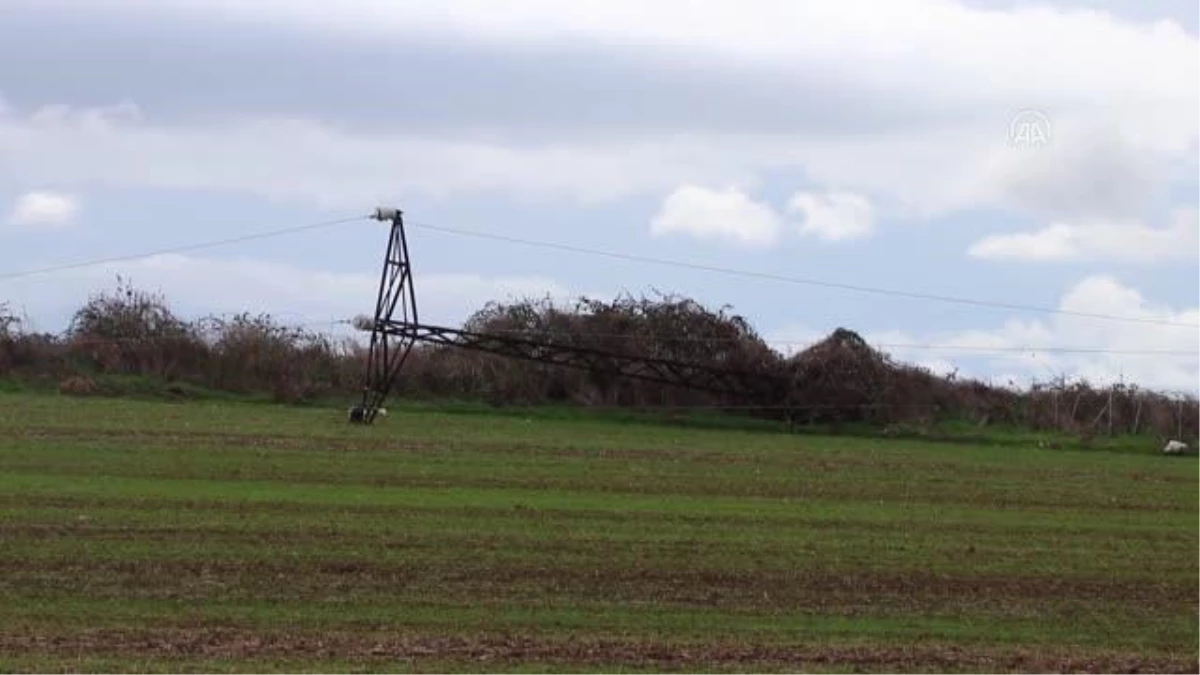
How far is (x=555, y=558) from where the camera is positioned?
22062 millimetres

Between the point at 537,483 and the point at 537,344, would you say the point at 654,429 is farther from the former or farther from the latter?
the point at 537,483

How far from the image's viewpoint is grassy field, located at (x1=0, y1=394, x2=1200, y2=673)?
16.7m

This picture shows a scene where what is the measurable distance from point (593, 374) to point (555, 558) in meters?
29.3

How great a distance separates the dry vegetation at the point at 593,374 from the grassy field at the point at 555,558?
12.0 metres

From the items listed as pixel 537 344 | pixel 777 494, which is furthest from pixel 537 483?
pixel 537 344

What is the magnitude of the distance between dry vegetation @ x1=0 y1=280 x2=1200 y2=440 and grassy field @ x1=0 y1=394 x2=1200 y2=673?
12.0 m

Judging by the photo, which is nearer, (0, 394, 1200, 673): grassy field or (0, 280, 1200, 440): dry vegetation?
(0, 394, 1200, 673): grassy field

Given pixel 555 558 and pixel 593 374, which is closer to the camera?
pixel 555 558

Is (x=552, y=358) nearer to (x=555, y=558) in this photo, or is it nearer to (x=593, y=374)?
(x=593, y=374)

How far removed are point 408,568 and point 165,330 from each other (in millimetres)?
32485

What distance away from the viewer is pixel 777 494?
30516mm

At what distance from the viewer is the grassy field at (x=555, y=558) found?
16.7 m

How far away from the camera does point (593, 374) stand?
5128cm

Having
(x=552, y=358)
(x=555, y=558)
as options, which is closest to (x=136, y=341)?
(x=552, y=358)
